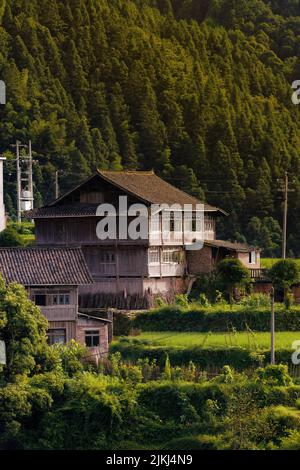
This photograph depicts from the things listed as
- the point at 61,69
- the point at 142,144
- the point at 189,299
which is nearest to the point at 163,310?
the point at 189,299

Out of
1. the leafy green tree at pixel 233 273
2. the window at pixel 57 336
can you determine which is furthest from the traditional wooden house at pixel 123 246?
the window at pixel 57 336

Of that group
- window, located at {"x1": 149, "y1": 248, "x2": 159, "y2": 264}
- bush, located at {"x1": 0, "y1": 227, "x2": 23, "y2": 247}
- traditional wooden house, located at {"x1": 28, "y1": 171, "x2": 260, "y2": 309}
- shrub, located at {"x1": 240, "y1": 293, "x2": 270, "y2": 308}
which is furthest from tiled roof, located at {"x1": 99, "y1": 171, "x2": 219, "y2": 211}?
shrub, located at {"x1": 240, "y1": 293, "x2": 270, "y2": 308}

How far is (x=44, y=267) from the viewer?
3428 centimetres

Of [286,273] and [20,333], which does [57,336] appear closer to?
[20,333]

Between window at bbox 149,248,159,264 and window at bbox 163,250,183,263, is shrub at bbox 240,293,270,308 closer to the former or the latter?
window at bbox 149,248,159,264

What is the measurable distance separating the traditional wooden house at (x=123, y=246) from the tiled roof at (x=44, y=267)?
233 inches


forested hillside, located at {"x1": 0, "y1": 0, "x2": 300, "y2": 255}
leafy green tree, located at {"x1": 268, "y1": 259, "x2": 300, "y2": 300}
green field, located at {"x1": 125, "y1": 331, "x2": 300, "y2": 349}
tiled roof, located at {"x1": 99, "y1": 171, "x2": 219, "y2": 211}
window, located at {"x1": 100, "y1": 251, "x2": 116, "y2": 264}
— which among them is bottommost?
green field, located at {"x1": 125, "y1": 331, "x2": 300, "y2": 349}

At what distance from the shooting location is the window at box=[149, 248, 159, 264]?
41812mm

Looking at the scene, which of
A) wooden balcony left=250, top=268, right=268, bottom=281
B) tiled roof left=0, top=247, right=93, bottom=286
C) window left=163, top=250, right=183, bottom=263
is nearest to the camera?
tiled roof left=0, top=247, right=93, bottom=286

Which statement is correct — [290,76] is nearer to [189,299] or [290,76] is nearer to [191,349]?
[189,299]

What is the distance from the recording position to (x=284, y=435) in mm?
27922

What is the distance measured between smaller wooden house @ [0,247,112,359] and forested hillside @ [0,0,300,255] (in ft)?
66.0

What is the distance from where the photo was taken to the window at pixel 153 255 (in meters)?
41.8

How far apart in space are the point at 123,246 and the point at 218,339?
26.1 feet
